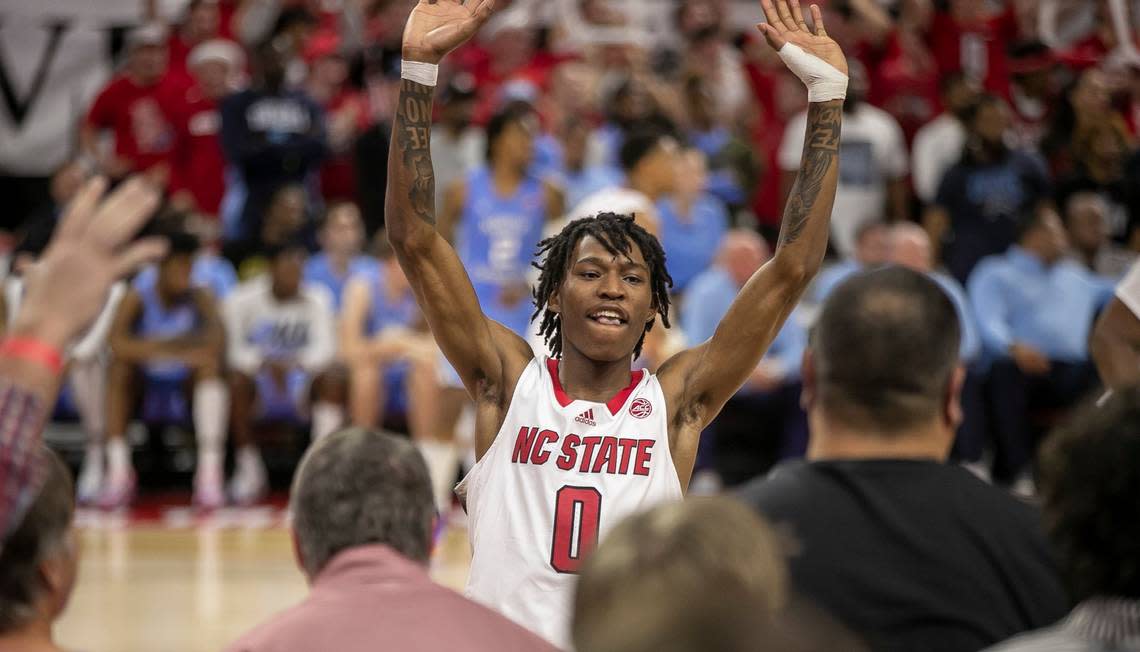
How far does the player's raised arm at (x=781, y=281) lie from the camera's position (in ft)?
12.8

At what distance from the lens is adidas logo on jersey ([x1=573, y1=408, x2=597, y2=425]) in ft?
12.5

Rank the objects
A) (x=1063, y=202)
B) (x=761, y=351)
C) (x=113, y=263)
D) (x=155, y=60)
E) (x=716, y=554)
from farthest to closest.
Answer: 1. (x=155, y=60)
2. (x=1063, y=202)
3. (x=761, y=351)
4. (x=113, y=263)
5. (x=716, y=554)

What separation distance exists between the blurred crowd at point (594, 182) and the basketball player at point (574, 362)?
3.99 m

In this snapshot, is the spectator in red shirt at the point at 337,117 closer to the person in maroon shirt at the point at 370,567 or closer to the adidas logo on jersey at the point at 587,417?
the adidas logo on jersey at the point at 587,417

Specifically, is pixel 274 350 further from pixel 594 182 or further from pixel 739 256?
pixel 739 256

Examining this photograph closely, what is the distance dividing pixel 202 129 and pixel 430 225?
8513mm

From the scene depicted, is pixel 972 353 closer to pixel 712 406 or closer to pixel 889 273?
pixel 712 406

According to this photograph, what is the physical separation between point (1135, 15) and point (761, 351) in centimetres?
972

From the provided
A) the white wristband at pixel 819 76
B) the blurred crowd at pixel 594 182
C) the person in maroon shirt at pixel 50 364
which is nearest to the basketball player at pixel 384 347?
the blurred crowd at pixel 594 182

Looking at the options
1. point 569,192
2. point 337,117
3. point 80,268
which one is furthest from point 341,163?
point 80,268

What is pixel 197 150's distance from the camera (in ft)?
39.5

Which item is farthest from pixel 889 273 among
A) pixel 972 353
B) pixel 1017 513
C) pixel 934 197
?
pixel 934 197

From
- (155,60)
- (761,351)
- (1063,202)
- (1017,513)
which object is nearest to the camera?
(1017,513)

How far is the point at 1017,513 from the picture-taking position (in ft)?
8.58
